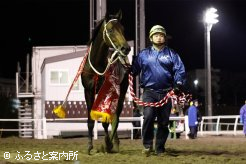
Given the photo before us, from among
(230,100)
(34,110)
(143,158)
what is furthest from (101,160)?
(230,100)

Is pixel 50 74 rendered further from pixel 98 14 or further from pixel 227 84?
pixel 227 84

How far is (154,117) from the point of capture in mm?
8039

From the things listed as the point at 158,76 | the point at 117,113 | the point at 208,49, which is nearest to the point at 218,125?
the point at 208,49

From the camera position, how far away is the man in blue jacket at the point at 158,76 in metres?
7.84

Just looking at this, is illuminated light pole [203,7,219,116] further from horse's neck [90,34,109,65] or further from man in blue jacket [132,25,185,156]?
man in blue jacket [132,25,185,156]

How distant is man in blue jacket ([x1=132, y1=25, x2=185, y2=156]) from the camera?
25.7 feet

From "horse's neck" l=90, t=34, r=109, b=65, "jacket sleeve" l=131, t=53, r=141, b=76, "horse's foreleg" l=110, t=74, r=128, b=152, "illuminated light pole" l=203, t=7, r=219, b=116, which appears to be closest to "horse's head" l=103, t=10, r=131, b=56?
"horse's neck" l=90, t=34, r=109, b=65

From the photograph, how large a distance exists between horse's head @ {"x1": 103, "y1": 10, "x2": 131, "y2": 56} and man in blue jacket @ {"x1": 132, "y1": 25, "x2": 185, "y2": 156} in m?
0.39

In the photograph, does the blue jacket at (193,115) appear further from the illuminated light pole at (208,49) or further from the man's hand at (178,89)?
the man's hand at (178,89)

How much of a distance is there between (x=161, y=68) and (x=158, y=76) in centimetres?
13

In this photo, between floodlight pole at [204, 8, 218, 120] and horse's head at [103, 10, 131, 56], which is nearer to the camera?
horse's head at [103, 10, 131, 56]

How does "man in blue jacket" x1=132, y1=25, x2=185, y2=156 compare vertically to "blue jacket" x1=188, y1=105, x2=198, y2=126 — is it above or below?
above

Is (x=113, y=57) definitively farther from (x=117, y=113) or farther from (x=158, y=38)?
(x=117, y=113)

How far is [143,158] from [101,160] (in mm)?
651
